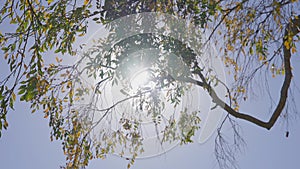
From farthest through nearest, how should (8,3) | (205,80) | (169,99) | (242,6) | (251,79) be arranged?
(169,99), (205,80), (251,79), (242,6), (8,3)

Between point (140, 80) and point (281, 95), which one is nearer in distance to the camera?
point (281, 95)

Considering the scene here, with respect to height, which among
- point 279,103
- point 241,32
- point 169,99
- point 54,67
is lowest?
point 279,103

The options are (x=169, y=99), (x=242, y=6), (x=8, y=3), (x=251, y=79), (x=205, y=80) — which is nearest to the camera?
(x=8, y=3)

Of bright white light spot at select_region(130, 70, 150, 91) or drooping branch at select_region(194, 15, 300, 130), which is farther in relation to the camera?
bright white light spot at select_region(130, 70, 150, 91)

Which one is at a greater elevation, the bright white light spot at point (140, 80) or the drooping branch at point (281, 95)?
the bright white light spot at point (140, 80)

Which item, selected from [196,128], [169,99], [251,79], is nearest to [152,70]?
[169,99]

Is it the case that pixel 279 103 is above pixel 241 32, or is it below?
below

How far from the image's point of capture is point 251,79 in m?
3.15

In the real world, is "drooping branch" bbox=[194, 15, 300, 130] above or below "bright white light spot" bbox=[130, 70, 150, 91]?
below

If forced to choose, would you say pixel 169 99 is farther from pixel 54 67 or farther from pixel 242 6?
pixel 242 6

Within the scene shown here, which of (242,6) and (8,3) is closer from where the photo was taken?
(8,3)

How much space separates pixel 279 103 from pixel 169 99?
994mm

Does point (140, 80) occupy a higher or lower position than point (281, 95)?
higher

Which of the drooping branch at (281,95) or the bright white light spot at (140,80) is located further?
the bright white light spot at (140,80)
